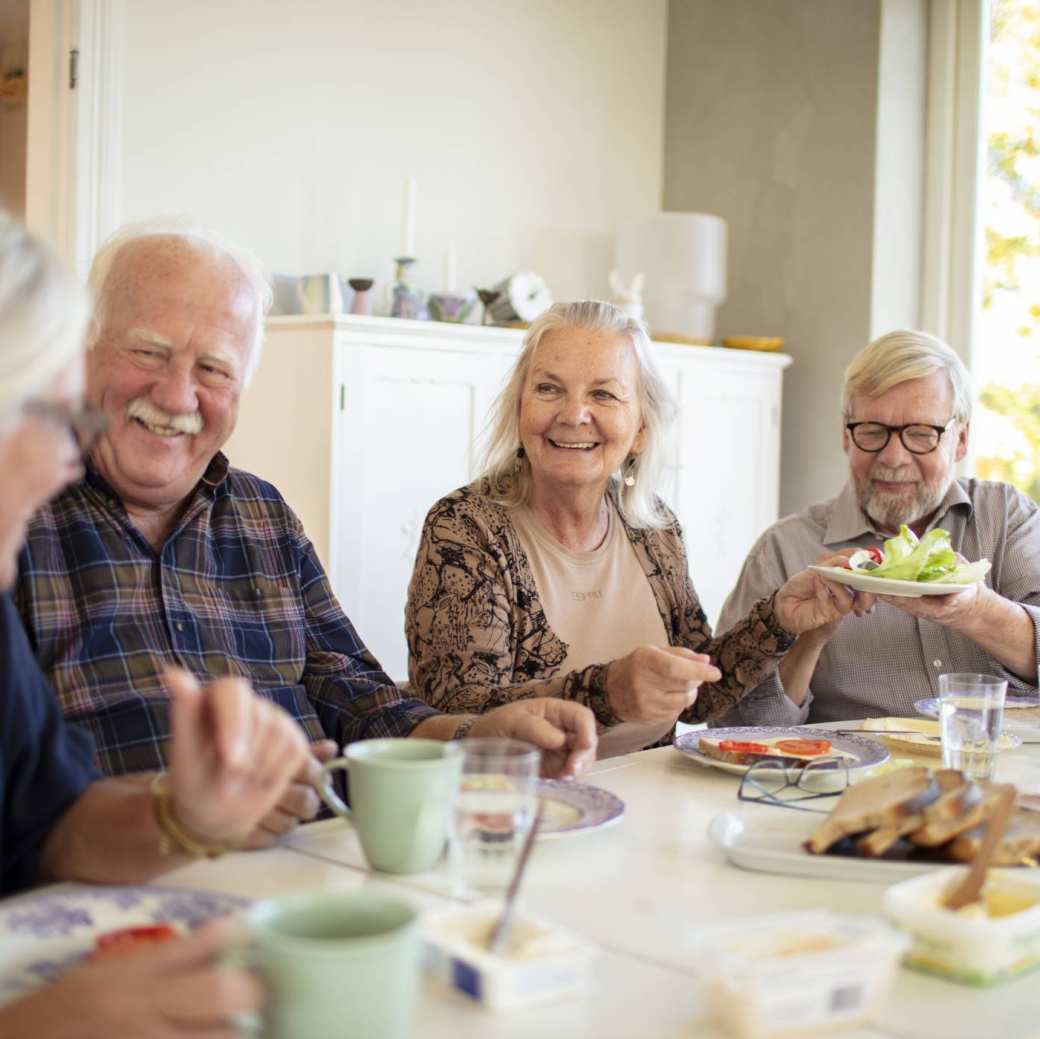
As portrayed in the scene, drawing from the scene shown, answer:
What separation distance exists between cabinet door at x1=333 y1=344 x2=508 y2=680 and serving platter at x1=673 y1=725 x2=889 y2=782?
1.83 m

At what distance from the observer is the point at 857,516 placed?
8.29ft

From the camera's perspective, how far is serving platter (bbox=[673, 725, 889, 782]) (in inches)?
63.3

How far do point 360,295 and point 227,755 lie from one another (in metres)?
2.95

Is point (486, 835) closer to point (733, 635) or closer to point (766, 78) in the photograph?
point (733, 635)

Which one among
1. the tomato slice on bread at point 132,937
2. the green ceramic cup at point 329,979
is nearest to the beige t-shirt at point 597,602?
the tomato slice on bread at point 132,937

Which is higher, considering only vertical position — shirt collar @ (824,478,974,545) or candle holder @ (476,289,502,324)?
candle holder @ (476,289,502,324)

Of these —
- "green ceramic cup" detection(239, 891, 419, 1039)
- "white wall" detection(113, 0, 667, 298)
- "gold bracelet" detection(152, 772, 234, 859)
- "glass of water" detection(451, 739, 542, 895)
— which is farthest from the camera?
"white wall" detection(113, 0, 667, 298)

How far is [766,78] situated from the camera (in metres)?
4.70

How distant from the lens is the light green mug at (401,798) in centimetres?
113

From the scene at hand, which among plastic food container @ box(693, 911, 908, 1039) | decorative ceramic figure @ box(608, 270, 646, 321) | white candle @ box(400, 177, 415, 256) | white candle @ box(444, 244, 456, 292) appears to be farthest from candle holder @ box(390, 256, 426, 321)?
plastic food container @ box(693, 911, 908, 1039)

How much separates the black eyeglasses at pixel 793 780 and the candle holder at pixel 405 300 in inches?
96.9

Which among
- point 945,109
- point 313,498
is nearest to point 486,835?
point 313,498

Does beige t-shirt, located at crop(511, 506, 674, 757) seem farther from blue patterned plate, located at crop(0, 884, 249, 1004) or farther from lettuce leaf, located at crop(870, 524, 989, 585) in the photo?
blue patterned plate, located at crop(0, 884, 249, 1004)

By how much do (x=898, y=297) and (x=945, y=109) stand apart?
0.66m
